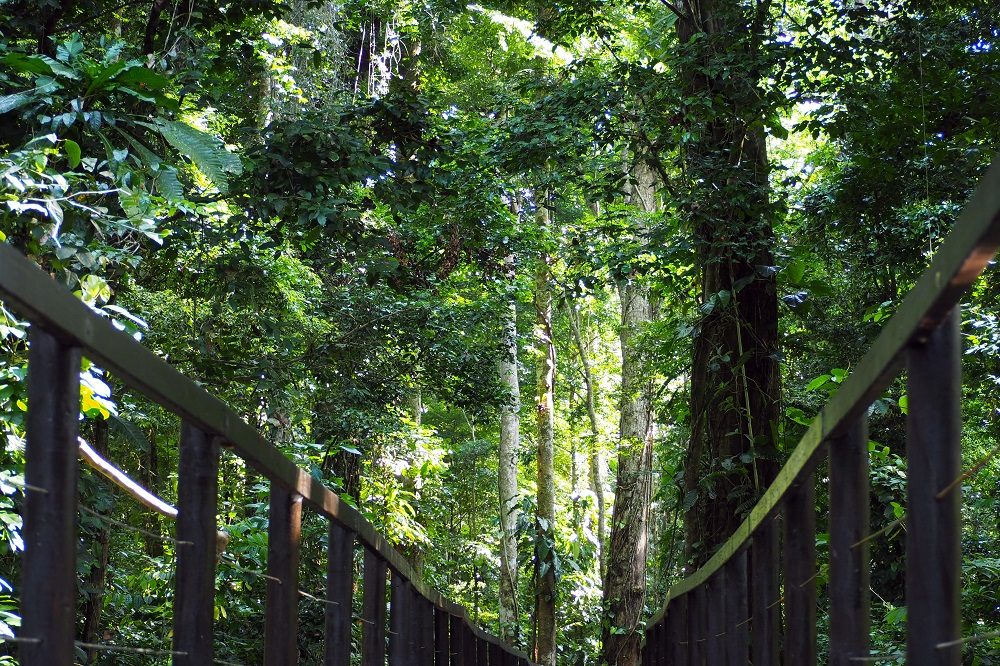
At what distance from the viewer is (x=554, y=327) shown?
1731 cm

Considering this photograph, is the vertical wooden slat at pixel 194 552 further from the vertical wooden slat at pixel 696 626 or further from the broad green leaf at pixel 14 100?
the vertical wooden slat at pixel 696 626

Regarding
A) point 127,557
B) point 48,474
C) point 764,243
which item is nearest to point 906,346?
point 48,474

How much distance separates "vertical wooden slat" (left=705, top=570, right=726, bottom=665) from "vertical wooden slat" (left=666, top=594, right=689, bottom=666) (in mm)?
876

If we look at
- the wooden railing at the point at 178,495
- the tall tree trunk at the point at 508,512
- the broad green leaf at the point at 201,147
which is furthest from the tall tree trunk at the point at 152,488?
the wooden railing at the point at 178,495

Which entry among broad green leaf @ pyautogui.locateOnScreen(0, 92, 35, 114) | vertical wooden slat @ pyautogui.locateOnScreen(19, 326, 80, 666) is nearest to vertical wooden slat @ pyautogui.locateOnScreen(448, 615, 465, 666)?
broad green leaf @ pyautogui.locateOnScreen(0, 92, 35, 114)

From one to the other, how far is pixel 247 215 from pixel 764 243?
8.94 ft

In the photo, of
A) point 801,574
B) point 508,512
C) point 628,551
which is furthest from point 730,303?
point 508,512

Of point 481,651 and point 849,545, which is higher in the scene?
point 849,545

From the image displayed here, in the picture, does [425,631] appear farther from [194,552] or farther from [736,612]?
[194,552]

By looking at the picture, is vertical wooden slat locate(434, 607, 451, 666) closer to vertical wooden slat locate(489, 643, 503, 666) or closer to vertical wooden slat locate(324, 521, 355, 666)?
vertical wooden slat locate(489, 643, 503, 666)

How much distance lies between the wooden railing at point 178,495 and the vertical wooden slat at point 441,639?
2.09 m

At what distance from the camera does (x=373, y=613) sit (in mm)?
3266

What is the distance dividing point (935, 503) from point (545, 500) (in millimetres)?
11220

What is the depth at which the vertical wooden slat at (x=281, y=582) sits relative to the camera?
2.12 metres
